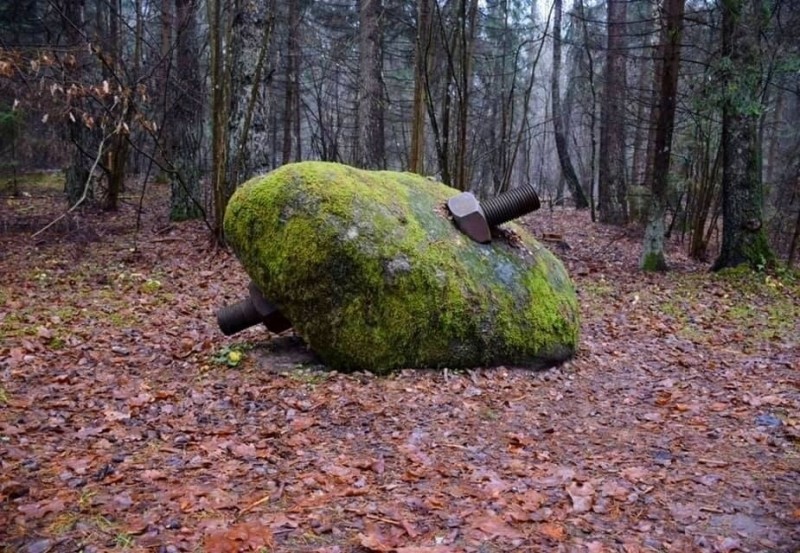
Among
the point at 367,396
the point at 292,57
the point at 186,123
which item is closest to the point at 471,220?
the point at 367,396

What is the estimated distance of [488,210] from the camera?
577cm

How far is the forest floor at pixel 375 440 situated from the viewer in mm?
2879

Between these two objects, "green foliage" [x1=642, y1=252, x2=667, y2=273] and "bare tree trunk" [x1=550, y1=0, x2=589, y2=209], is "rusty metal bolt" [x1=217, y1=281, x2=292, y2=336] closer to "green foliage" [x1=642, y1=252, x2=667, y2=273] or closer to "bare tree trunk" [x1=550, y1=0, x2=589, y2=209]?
"green foliage" [x1=642, y1=252, x2=667, y2=273]

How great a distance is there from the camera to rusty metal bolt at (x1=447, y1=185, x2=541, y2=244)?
5633mm

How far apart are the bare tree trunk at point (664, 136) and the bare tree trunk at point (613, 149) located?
241 inches

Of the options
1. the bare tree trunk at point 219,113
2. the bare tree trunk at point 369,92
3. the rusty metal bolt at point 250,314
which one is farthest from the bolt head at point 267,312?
the bare tree trunk at point 369,92

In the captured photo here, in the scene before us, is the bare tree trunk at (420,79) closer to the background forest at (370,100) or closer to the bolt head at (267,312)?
the background forest at (370,100)

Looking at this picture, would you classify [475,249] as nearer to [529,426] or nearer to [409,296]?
[409,296]

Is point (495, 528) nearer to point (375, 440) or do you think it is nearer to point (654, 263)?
point (375, 440)

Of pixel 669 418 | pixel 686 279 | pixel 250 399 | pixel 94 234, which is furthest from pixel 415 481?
pixel 94 234

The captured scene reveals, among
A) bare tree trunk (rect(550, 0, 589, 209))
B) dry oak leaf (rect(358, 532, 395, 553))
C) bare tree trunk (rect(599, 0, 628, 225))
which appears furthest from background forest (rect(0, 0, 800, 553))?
bare tree trunk (rect(550, 0, 589, 209))

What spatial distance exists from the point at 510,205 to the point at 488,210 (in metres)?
0.22

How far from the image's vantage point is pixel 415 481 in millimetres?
3430

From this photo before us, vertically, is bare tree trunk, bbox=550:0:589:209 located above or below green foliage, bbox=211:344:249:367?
above
